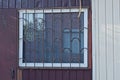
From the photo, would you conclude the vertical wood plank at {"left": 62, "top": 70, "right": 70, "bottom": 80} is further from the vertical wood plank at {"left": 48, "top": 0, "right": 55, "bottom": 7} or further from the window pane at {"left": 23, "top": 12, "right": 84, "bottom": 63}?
the vertical wood plank at {"left": 48, "top": 0, "right": 55, "bottom": 7}

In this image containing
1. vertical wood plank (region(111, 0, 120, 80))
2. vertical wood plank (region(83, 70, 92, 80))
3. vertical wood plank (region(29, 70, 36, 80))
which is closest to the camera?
vertical wood plank (region(111, 0, 120, 80))

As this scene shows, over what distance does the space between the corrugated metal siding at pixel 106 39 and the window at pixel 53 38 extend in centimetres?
33

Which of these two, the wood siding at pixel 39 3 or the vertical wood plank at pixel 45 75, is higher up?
the wood siding at pixel 39 3

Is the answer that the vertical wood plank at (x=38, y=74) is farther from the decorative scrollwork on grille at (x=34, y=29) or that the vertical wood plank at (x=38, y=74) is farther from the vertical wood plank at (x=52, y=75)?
the decorative scrollwork on grille at (x=34, y=29)

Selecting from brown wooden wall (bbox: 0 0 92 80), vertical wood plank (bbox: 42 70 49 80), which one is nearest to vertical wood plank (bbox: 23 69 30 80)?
brown wooden wall (bbox: 0 0 92 80)

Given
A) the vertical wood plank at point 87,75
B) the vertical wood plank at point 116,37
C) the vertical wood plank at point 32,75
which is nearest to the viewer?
the vertical wood plank at point 116,37

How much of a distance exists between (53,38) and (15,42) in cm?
63

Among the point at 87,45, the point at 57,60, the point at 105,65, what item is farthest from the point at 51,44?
the point at 105,65

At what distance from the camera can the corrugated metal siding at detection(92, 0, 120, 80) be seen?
15.4 ft

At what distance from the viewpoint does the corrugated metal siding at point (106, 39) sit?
4.71 meters

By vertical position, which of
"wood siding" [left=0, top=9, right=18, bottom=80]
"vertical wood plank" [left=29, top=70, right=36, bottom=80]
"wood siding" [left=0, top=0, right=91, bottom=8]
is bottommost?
"vertical wood plank" [left=29, top=70, right=36, bottom=80]

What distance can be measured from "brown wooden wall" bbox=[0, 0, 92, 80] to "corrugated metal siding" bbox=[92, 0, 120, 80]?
0.37 meters

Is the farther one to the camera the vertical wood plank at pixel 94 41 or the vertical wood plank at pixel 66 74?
the vertical wood plank at pixel 66 74

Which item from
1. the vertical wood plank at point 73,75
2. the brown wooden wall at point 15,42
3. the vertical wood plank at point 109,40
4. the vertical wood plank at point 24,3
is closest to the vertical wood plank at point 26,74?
the brown wooden wall at point 15,42
